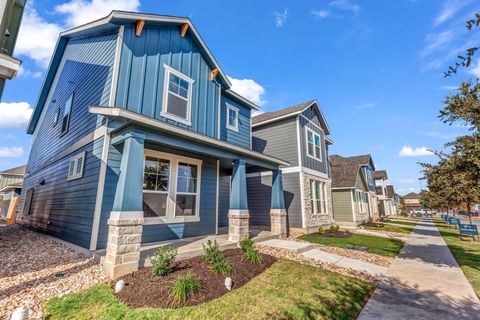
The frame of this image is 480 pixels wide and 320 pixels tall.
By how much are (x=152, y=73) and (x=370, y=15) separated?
812cm

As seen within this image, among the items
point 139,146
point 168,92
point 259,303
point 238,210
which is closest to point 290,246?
point 238,210

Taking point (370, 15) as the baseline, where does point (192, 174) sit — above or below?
below

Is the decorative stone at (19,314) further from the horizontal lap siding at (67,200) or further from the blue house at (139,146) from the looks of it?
the horizontal lap siding at (67,200)

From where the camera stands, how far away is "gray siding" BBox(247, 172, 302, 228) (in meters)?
12.1

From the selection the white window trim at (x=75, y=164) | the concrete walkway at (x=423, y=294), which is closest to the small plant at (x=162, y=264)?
the concrete walkway at (x=423, y=294)

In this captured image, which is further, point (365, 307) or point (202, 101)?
point (202, 101)

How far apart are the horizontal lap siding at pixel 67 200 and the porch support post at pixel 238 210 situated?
13.8 feet

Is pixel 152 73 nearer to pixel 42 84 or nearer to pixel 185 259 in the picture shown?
pixel 185 259

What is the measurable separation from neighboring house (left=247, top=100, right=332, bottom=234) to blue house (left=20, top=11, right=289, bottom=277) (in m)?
2.58

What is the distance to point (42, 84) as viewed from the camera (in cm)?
1268

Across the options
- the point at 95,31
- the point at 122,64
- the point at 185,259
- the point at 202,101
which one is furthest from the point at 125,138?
the point at 95,31

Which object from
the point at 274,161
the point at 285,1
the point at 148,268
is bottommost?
the point at 148,268

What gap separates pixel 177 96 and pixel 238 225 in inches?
203

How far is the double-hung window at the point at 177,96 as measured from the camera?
7656 millimetres
